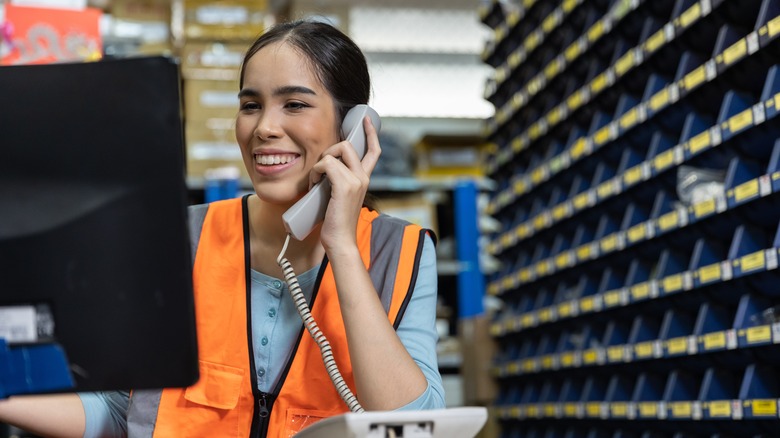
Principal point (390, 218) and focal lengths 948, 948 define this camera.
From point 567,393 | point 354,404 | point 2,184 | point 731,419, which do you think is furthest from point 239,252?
point 567,393

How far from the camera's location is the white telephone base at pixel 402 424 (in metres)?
1.09

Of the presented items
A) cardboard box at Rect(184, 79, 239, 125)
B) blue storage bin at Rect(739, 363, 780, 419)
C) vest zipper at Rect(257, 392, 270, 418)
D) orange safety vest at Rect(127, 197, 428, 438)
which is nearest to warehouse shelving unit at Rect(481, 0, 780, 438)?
blue storage bin at Rect(739, 363, 780, 419)

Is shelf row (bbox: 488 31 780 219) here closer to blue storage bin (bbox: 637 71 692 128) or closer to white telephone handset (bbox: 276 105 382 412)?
blue storage bin (bbox: 637 71 692 128)

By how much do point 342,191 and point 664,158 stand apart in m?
1.91

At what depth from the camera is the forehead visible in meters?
1.89

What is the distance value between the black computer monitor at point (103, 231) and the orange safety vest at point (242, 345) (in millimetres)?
591

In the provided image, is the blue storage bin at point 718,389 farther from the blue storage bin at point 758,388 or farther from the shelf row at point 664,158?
the shelf row at point 664,158

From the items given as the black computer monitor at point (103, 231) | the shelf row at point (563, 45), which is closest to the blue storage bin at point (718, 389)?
the shelf row at point (563, 45)

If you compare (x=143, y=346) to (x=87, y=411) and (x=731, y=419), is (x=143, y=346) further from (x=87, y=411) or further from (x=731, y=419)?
(x=731, y=419)

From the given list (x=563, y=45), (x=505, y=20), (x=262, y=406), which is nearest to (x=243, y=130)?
(x=262, y=406)

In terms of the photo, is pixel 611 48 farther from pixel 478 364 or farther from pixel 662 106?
pixel 478 364

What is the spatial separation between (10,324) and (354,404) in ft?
2.37

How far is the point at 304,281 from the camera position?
1876 millimetres

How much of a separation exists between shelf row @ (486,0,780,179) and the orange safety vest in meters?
1.42
